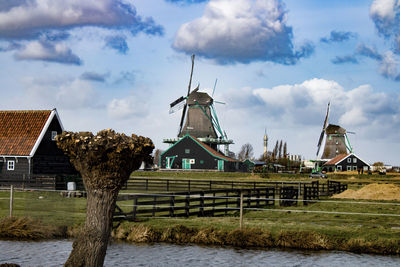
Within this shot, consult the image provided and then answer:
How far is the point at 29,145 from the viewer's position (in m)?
44.4

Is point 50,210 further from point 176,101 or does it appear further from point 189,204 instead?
Answer: point 176,101

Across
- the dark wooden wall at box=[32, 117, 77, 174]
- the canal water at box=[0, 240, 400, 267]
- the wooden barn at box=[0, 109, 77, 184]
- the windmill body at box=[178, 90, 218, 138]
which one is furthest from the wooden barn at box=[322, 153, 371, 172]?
the canal water at box=[0, 240, 400, 267]

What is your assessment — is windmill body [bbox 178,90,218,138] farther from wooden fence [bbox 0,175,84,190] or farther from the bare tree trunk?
the bare tree trunk

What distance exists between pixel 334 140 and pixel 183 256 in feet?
366

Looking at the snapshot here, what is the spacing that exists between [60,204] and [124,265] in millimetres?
6972

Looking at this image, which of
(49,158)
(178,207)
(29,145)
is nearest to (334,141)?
(49,158)

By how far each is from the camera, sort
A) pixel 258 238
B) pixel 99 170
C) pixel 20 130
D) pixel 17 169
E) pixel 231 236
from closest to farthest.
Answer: pixel 99 170
pixel 258 238
pixel 231 236
pixel 17 169
pixel 20 130

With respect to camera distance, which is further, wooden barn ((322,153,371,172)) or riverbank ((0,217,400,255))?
wooden barn ((322,153,371,172))

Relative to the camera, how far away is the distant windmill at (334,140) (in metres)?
121

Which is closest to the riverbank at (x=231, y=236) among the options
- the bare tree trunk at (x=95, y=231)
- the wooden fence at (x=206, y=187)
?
the bare tree trunk at (x=95, y=231)

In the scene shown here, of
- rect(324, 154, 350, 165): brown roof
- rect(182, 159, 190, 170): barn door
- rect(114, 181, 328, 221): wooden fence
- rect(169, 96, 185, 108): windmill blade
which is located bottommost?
rect(114, 181, 328, 221): wooden fence

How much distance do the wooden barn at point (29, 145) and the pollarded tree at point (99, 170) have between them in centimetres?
3359

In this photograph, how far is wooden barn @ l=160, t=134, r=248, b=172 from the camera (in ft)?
274

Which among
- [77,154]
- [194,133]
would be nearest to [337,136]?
[194,133]
